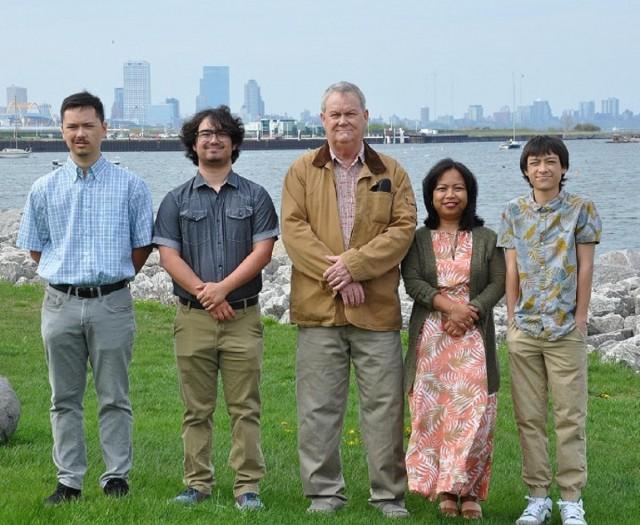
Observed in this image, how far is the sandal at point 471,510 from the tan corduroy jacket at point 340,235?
1100 millimetres

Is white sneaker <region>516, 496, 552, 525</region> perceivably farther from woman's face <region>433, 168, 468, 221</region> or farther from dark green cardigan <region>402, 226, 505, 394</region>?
woman's face <region>433, 168, 468, 221</region>

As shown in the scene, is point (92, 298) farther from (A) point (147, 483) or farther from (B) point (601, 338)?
(B) point (601, 338)

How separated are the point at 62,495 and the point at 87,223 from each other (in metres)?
1.53

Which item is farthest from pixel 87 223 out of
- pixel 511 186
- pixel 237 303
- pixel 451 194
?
pixel 511 186

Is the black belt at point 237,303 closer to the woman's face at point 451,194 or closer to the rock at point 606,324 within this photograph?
the woman's face at point 451,194

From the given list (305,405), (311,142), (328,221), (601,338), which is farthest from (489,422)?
(311,142)

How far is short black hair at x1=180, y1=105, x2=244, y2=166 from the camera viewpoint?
6711 mm

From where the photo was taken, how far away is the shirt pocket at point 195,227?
6.62 m

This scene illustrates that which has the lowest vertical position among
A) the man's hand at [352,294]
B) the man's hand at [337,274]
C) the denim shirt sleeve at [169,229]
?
the man's hand at [352,294]

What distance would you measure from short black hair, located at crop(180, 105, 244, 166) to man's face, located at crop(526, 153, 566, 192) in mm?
1701

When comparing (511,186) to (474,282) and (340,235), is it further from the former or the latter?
(340,235)

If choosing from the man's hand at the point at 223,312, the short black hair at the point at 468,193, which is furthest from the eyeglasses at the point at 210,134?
the short black hair at the point at 468,193

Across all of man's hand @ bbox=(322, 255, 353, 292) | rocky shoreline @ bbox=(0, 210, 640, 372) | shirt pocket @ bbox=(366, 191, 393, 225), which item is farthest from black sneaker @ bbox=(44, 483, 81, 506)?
rocky shoreline @ bbox=(0, 210, 640, 372)

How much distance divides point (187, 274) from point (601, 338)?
8365mm
